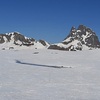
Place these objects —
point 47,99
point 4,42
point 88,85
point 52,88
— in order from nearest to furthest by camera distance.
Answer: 1. point 47,99
2. point 52,88
3. point 88,85
4. point 4,42

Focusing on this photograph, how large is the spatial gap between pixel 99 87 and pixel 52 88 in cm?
219

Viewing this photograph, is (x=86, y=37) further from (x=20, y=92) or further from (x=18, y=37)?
(x=20, y=92)

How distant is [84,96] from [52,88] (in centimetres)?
200

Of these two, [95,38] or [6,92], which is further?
[95,38]

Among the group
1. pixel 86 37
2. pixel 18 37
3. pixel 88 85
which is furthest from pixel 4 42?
pixel 88 85

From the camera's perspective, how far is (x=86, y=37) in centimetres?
15312

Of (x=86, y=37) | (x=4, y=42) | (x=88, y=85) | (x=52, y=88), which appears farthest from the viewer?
(x=86, y=37)

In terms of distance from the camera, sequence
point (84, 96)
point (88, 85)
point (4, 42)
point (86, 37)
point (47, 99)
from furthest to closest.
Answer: point (86, 37), point (4, 42), point (88, 85), point (84, 96), point (47, 99)

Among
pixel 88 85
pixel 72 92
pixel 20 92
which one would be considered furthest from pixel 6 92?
pixel 88 85

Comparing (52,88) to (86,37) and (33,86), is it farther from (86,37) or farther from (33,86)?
(86,37)

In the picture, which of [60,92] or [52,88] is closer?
[60,92]

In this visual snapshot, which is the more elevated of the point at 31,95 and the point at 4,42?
the point at 4,42

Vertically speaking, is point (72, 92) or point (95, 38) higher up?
point (95, 38)

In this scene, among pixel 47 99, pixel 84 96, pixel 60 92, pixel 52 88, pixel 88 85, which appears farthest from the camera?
pixel 88 85
